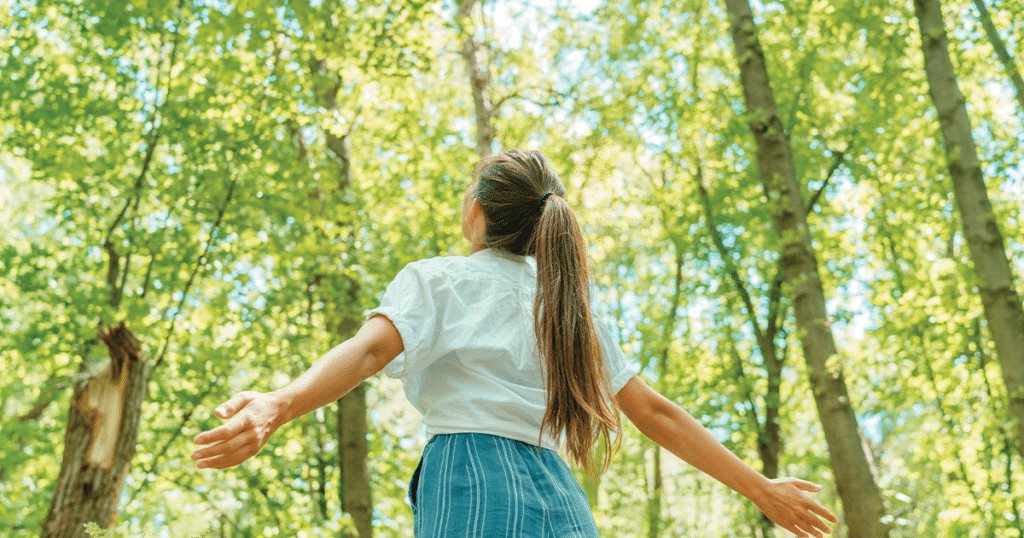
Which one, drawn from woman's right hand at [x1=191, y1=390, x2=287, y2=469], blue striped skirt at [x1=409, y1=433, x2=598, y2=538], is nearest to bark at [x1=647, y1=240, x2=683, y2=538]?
blue striped skirt at [x1=409, y1=433, x2=598, y2=538]

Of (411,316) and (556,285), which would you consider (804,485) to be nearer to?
(556,285)

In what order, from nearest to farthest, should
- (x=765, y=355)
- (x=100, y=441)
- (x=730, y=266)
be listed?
1. (x=100, y=441)
2. (x=730, y=266)
3. (x=765, y=355)

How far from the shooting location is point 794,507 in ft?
6.41

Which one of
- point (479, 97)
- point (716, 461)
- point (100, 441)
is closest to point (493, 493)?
point (716, 461)

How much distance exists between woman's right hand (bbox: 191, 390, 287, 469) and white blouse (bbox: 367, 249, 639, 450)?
322 millimetres

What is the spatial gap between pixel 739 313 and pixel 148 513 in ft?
27.7

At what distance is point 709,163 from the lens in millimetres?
11062

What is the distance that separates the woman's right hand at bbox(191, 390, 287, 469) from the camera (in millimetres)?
1188

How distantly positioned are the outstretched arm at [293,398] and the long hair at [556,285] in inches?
16.0

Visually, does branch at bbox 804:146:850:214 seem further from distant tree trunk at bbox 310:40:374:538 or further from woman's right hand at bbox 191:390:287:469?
woman's right hand at bbox 191:390:287:469

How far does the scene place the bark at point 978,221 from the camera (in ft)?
15.5

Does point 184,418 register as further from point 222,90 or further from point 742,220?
point 742,220

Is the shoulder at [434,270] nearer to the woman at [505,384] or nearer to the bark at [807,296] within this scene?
the woman at [505,384]

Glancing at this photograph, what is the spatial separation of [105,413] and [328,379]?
4.55m
